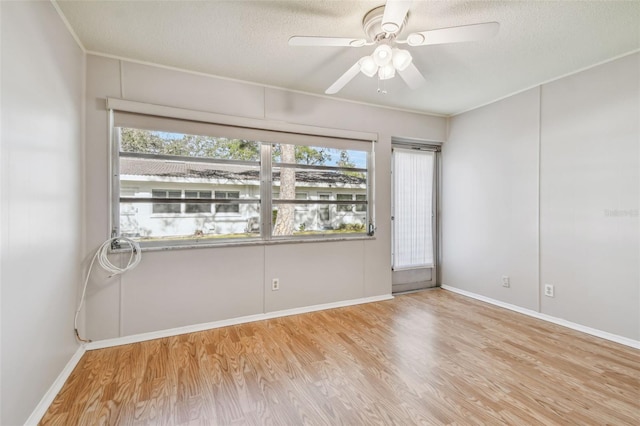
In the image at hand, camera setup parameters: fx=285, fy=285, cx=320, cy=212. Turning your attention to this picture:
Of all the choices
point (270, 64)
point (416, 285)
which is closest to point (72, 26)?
point (270, 64)

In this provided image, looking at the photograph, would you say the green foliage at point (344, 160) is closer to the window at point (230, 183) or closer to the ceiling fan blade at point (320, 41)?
the window at point (230, 183)

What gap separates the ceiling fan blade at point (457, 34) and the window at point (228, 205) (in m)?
2.12

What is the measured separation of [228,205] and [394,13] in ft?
7.33

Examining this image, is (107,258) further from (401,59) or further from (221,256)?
(401,59)

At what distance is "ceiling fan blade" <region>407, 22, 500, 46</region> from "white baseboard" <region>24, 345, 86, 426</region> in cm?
301

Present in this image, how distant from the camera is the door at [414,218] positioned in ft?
13.1

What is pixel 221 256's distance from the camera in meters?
2.92

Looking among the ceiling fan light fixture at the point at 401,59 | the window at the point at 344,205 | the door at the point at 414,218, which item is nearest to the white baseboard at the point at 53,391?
the window at the point at 344,205

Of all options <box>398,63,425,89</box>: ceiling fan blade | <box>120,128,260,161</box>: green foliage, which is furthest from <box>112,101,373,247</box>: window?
<box>398,63,425,89</box>: ceiling fan blade

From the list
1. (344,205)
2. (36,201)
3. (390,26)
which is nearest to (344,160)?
(344,205)

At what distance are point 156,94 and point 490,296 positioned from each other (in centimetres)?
440

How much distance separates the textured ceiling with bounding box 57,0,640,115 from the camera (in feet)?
6.23

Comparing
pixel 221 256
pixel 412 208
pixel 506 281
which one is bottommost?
pixel 506 281

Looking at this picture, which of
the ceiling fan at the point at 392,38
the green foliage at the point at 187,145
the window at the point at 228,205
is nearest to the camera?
the ceiling fan at the point at 392,38
